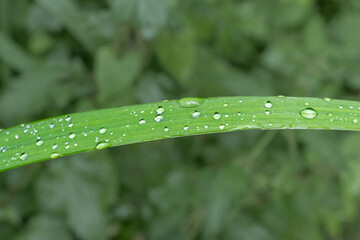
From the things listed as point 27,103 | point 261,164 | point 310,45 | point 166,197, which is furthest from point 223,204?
point 310,45

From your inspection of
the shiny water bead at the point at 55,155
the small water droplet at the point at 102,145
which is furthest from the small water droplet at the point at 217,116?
the shiny water bead at the point at 55,155

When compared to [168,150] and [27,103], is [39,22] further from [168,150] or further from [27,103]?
[168,150]

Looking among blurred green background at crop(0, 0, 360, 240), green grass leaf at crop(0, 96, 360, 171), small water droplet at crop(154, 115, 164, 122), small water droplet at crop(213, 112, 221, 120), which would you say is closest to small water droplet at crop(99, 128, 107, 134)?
green grass leaf at crop(0, 96, 360, 171)

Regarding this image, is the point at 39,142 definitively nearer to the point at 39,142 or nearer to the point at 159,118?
the point at 39,142

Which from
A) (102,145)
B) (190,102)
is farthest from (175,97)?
(102,145)

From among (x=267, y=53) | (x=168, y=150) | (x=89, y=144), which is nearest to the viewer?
(x=89, y=144)

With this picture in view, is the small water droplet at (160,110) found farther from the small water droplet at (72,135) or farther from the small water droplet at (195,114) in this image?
the small water droplet at (72,135)

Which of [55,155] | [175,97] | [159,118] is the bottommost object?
[55,155]

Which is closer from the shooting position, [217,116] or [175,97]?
[217,116]
